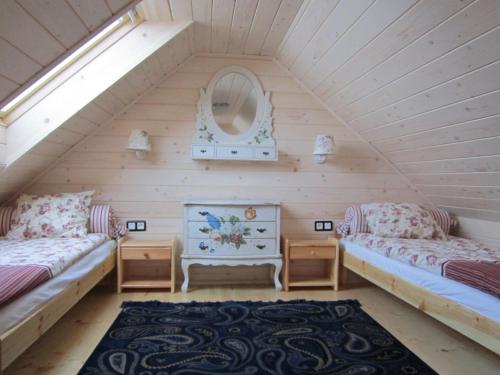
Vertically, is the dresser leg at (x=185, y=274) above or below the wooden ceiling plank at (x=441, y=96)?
below

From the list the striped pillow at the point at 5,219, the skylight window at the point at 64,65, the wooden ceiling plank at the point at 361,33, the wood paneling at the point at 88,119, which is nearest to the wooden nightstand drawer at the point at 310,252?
the wooden ceiling plank at the point at 361,33

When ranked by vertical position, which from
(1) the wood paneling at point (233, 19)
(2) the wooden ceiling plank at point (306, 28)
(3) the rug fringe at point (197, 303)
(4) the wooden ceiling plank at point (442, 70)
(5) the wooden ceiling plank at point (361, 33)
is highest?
(1) the wood paneling at point (233, 19)

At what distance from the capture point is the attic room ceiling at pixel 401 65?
1585mm

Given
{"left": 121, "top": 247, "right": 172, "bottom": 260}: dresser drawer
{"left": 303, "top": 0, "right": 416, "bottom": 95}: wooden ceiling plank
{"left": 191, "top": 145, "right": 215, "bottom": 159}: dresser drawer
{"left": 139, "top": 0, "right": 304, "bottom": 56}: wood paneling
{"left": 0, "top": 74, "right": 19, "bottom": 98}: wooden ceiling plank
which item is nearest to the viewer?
{"left": 0, "top": 74, "right": 19, "bottom": 98}: wooden ceiling plank

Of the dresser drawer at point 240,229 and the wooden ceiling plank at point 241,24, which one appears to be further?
the dresser drawer at point 240,229

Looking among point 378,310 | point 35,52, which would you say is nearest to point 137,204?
point 35,52

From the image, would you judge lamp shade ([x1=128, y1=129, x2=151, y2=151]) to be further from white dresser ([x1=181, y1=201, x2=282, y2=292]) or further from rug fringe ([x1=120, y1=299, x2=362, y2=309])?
rug fringe ([x1=120, y1=299, x2=362, y2=309])

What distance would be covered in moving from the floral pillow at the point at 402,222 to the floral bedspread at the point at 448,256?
0.32ft

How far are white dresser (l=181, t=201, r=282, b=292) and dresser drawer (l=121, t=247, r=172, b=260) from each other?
0.52 ft

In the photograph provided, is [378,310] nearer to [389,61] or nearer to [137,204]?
[389,61]

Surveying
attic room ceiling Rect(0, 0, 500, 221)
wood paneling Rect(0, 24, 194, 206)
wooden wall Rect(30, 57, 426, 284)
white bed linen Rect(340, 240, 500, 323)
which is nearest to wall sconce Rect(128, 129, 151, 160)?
wooden wall Rect(30, 57, 426, 284)

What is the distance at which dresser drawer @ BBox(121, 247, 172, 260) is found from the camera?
2.74 metres

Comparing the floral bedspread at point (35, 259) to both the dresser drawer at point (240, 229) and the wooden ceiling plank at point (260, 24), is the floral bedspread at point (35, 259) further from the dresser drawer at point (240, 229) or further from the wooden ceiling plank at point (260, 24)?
the wooden ceiling plank at point (260, 24)

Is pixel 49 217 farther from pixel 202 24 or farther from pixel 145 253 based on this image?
pixel 202 24
